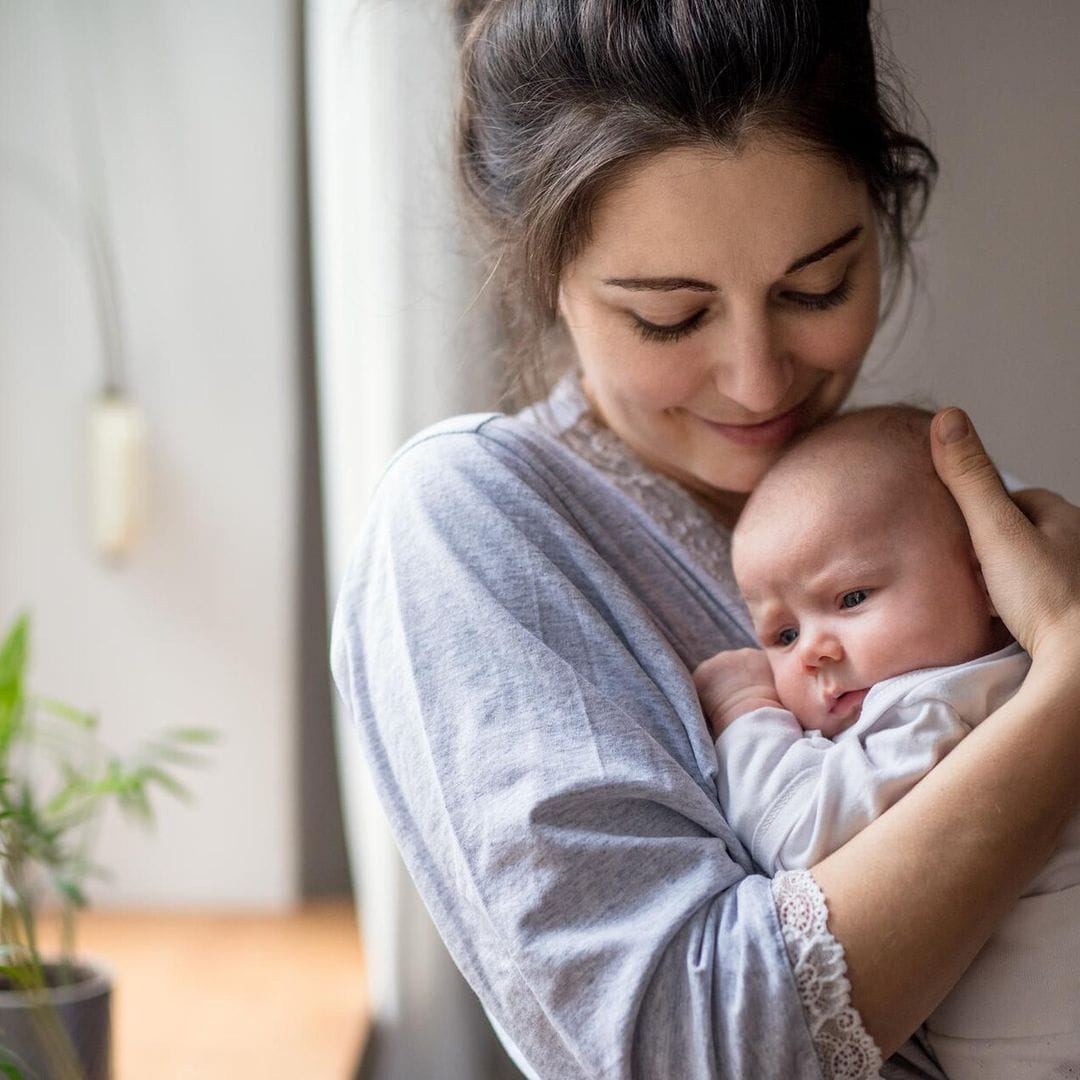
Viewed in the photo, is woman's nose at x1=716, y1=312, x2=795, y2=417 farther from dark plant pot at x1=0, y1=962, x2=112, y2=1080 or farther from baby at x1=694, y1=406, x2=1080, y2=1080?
dark plant pot at x1=0, y1=962, x2=112, y2=1080

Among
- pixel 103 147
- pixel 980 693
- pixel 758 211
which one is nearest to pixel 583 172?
pixel 758 211

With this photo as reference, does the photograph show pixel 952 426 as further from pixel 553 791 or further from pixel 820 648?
pixel 553 791

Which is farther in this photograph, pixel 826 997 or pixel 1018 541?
pixel 1018 541

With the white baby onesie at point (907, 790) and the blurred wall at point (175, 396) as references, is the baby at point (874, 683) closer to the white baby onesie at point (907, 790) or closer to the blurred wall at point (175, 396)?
the white baby onesie at point (907, 790)

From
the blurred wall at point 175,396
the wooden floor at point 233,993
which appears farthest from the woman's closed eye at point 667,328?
the blurred wall at point 175,396

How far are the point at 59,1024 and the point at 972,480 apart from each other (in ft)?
4.40

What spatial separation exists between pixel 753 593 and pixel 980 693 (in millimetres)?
204

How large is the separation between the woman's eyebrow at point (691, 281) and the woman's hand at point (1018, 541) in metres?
0.16

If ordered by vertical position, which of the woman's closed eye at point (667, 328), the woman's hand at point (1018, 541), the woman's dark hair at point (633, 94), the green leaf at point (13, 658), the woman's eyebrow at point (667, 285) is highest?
the woman's dark hair at point (633, 94)

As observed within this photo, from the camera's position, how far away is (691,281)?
3.44 feet

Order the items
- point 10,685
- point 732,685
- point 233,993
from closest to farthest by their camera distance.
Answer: point 732,685
point 10,685
point 233,993

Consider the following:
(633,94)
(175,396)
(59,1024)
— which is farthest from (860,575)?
(175,396)

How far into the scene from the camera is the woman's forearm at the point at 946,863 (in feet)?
2.89

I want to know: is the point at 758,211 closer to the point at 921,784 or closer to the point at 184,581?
the point at 921,784
